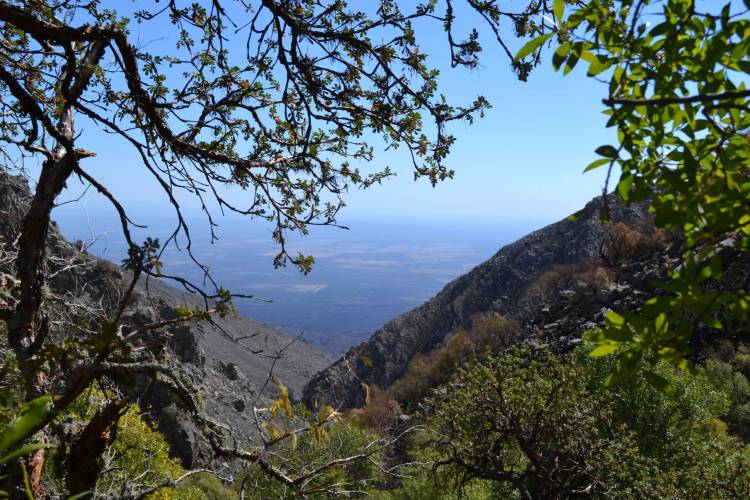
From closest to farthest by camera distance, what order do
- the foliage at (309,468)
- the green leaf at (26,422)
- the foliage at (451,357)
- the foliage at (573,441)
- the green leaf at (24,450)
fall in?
the green leaf at (24,450) → the green leaf at (26,422) → the foliage at (309,468) → the foliage at (573,441) → the foliage at (451,357)

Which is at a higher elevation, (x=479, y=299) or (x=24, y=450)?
(x=24, y=450)

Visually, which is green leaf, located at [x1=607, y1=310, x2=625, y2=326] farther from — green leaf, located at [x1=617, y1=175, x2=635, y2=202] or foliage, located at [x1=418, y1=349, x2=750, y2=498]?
foliage, located at [x1=418, y1=349, x2=750, y2=498]

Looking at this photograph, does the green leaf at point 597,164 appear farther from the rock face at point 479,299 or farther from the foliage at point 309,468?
the rock face at point 479,299

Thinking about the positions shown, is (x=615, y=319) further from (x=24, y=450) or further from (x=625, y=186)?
(x=24, y=450)

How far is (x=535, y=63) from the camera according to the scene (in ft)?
15.0

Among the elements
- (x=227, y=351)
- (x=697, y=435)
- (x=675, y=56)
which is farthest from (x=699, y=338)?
(x=227, y=351)

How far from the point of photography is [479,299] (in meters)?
66.6

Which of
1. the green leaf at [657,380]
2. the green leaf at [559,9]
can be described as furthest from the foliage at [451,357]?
the green leaf at [559,9]

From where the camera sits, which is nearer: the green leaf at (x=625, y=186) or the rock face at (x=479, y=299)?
the green leaf at (x=625, y=186)

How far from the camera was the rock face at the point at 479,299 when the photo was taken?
60719 millimetres

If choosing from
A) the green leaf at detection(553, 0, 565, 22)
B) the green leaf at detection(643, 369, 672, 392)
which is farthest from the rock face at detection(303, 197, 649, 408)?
the green leaf at detection(553, 0, 565, 22)

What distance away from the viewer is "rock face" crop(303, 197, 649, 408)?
6072 cm

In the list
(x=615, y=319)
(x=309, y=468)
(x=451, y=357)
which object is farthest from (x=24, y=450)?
(x=451, y=357)

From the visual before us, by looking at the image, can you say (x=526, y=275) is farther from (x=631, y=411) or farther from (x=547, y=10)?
(x=547, y=10)
